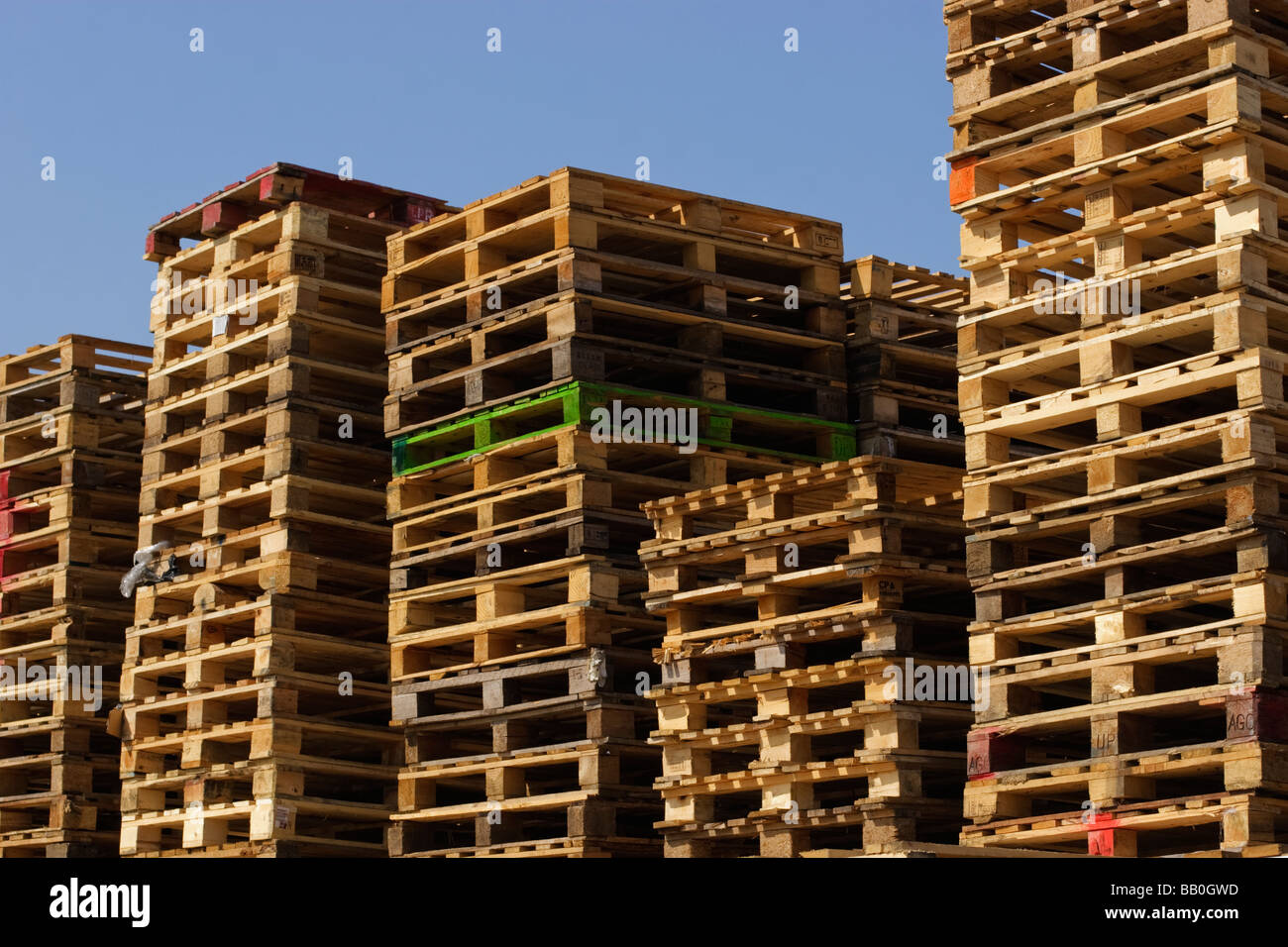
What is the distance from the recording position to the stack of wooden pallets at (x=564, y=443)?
572 inches

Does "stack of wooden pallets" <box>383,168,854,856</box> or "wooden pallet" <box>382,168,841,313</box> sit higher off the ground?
"wooden pallet" <box>382,168,841,313</box>

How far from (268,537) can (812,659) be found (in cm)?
456

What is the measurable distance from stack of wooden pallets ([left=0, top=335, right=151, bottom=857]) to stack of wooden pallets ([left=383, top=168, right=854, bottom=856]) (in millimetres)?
4318

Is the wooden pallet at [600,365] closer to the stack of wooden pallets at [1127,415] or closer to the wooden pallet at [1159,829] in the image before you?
the stack of wooden pallets at [1127,415]

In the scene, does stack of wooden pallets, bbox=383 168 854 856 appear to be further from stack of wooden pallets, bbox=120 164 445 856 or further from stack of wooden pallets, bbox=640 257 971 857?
stack of wooden pallets, bbox=120 164 445 856

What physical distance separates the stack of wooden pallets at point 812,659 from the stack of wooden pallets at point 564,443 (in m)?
0.53

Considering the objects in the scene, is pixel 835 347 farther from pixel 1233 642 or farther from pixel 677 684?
pixel 1233 642

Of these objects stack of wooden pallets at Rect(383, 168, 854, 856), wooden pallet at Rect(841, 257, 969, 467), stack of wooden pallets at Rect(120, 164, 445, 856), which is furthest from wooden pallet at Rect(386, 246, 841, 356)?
stack of wooden pallets at Rect(120, 164, 445, 856)

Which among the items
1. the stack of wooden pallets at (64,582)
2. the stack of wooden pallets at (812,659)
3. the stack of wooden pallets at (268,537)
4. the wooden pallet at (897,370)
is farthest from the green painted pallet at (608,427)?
the stack of wooden pallets at (64,582)

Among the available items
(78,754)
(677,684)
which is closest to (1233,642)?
(677,684)

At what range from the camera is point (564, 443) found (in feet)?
47.8

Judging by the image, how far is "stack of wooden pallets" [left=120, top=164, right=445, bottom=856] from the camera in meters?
16.3

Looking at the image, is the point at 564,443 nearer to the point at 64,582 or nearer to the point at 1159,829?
the point at 1159,829
